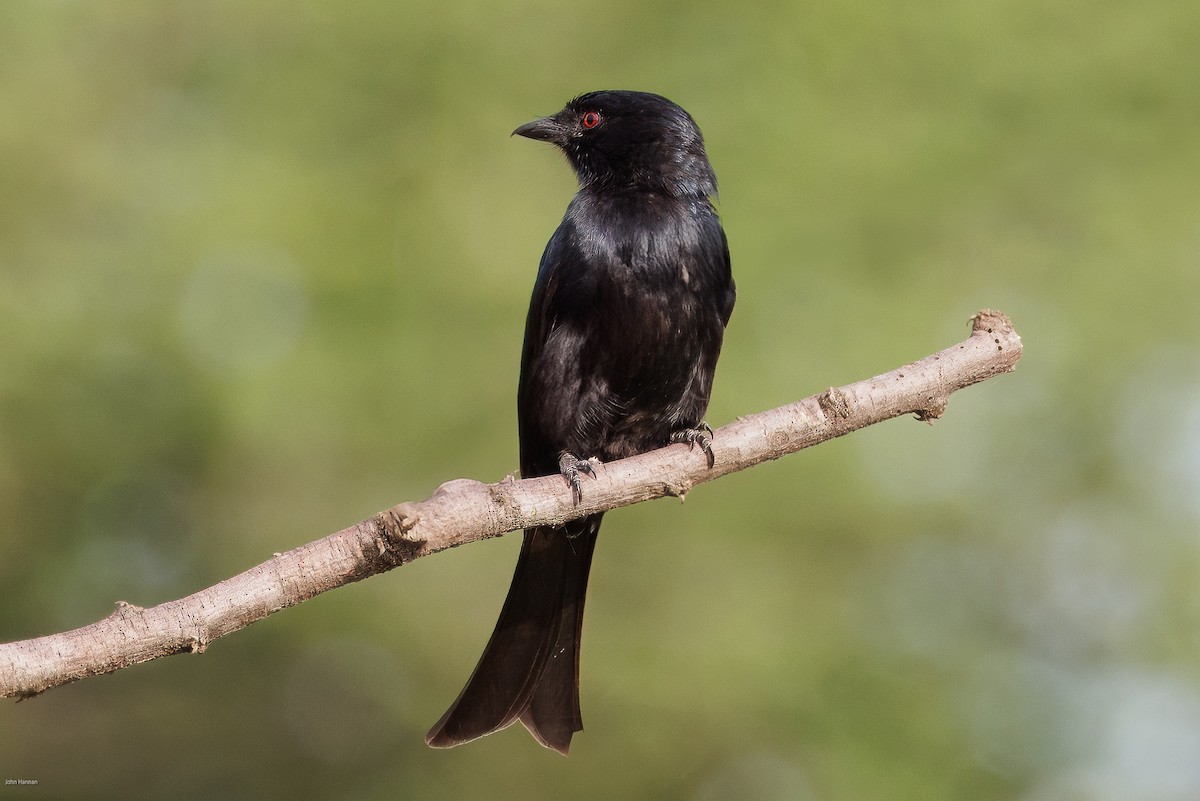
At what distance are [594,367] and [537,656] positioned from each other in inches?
35.7

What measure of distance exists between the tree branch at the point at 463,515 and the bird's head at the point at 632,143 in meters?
1.19

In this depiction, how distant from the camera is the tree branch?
8.18 ft

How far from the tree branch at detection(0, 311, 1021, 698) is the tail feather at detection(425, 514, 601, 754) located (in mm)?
766

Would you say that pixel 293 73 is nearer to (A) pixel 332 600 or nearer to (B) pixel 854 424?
(A) pixel 332 600

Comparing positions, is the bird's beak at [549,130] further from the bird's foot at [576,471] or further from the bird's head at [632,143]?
the bird's foot at [576,471]

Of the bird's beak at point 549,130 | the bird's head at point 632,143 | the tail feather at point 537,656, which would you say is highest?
the bird's beak at point 549,130

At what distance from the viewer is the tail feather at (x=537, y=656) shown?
3.63m

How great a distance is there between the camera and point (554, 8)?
21.9ft

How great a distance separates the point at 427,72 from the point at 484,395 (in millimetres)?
1864

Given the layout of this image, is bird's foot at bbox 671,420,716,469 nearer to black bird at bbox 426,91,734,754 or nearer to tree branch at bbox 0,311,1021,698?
tree branch at bbox 0,311,1021,698

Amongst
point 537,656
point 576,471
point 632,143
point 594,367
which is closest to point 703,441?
point 576,471

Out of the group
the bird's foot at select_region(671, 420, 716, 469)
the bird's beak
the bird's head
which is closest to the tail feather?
the bird's foot at select_region(671, 420, 716, 469)

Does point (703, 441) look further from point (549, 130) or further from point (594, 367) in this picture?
point (549, 130)

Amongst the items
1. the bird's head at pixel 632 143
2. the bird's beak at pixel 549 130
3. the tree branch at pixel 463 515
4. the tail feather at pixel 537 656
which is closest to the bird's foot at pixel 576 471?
the tree branch at pixel 463 515
